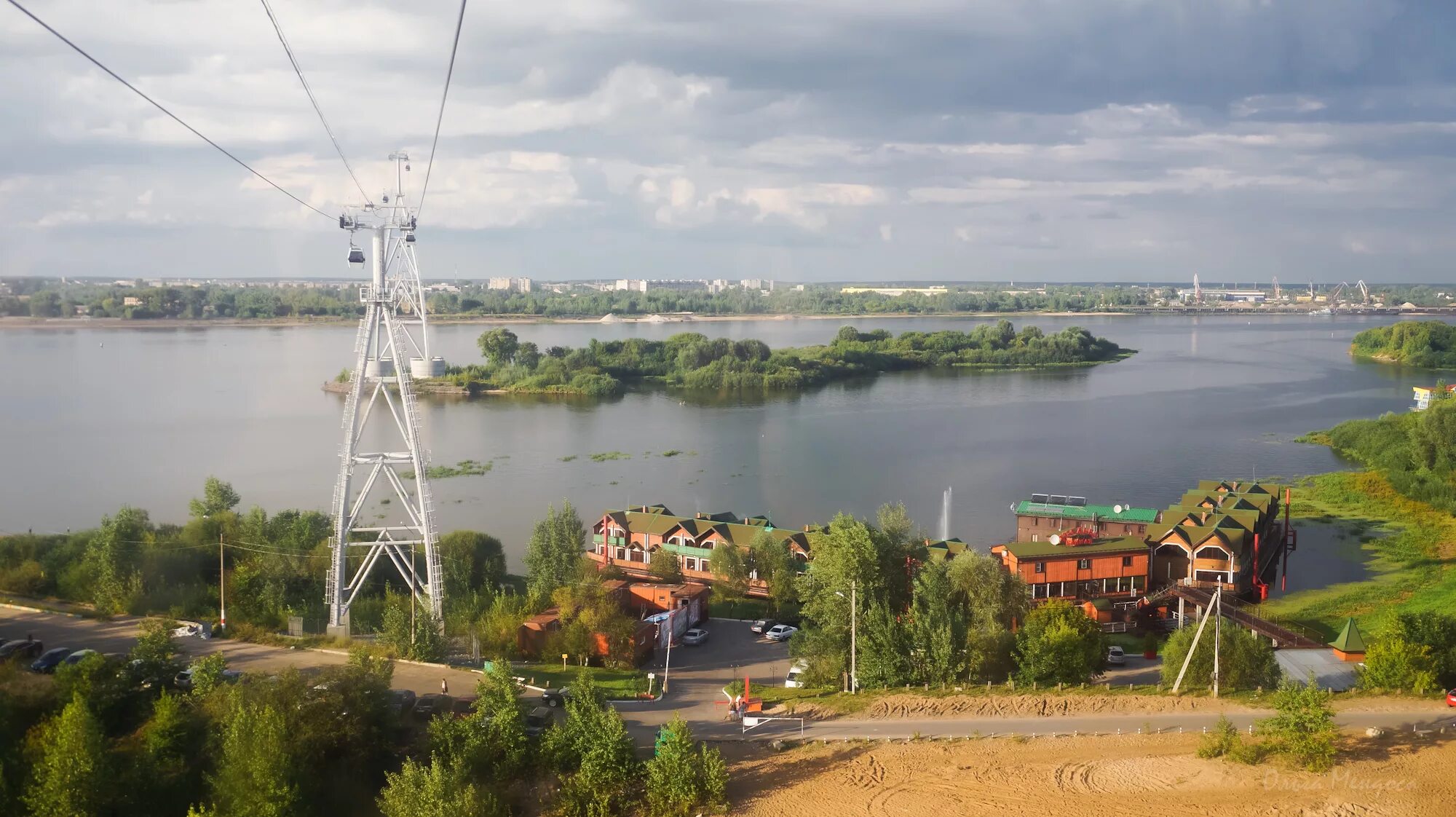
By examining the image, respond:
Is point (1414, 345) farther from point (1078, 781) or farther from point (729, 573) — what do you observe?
point (1078, 781)

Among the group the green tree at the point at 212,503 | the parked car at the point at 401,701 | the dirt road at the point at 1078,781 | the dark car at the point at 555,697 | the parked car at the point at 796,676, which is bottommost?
the parked car at the point at 796,676

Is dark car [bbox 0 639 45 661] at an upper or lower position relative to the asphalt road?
upper

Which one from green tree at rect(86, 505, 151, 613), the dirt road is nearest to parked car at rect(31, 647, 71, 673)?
green tree at rect(86, 505, 151, 613)

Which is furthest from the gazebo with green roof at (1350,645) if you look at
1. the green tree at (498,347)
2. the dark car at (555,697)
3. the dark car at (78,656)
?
the green tree at (498,347)

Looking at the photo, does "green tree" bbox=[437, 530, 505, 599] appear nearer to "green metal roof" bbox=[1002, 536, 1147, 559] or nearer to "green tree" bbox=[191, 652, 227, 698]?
"green tree" bbox=[191, 652, 227, 698]

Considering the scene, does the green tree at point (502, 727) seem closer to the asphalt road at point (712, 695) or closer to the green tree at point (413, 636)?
the asphalt road at point (712, 695)

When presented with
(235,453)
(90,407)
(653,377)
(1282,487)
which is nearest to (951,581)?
(1282,487)

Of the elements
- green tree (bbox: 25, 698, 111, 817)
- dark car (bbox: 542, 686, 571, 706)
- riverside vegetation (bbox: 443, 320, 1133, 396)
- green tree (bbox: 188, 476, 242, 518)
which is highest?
riverside vegetation (bbox: 443, 320, 1133, 396)
